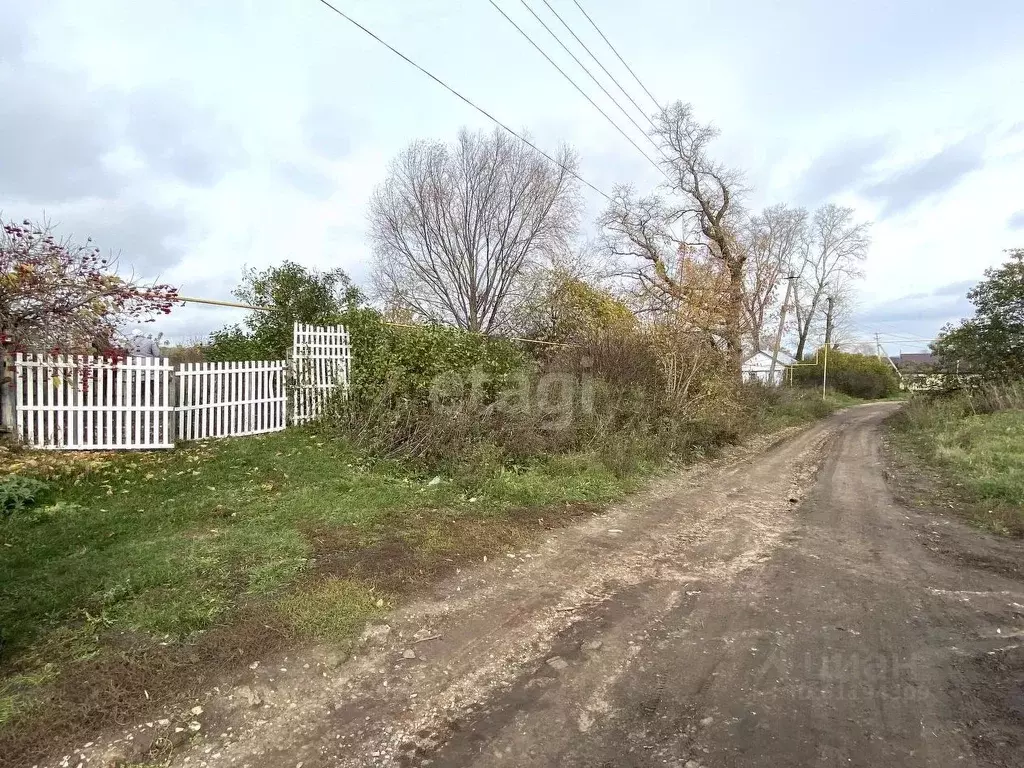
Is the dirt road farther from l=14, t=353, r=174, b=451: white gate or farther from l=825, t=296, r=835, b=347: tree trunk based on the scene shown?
l=825, t=296, r=835, b=347: tree trunk

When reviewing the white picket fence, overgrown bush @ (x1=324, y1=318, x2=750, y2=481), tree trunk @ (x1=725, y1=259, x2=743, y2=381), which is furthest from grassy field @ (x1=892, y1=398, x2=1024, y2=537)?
the white picket fence

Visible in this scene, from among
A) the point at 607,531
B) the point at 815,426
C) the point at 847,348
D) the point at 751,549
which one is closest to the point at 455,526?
the point at 607,531

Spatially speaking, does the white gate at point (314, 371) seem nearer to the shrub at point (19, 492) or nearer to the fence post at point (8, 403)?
the fence post at point (8, 403)

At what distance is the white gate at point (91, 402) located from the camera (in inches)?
275

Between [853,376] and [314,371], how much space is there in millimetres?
43235

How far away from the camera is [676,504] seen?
744cm

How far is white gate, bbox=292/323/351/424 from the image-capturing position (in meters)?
9.85

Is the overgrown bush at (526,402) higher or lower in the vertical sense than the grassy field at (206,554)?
higher

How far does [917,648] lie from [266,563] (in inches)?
181

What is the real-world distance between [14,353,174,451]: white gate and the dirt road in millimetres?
5728

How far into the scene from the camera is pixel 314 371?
1005 centimetres

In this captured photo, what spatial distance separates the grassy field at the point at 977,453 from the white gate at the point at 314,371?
30.5 feet

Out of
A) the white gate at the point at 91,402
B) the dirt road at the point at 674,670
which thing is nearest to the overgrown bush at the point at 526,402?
the white gate at the point at 91,402

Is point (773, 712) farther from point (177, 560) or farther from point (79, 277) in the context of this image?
point (79, 277)
